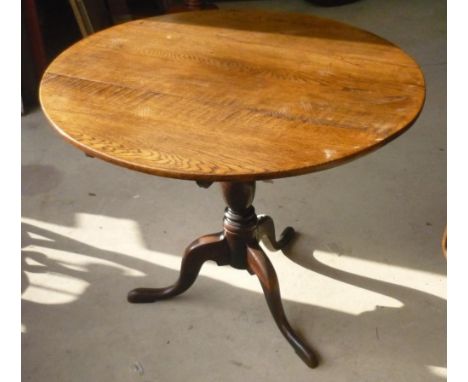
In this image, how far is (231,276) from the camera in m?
1.74

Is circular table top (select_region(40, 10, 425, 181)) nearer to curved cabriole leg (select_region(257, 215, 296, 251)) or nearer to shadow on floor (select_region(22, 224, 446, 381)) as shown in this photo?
curved cabriole leg (select_region(257, 215, 296, 251))

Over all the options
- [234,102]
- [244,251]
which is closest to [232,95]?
[234,102]

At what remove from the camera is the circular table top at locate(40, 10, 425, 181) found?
990 millimetres

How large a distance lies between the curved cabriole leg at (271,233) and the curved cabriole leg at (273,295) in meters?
0.07

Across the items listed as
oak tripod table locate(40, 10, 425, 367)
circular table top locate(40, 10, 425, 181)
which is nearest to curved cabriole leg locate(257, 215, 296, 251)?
oak tripod table locate(40, 10, 425, 367)

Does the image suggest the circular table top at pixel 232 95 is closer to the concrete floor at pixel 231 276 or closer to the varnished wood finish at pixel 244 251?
the varnished wood finish at pixel 244 251

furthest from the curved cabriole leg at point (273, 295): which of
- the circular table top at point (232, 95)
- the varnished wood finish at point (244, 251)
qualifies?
the circular table top at point (232, 95)

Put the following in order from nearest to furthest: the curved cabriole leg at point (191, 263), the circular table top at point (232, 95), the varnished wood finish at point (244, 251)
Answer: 1. the circular table top at point (232, 95)
2. the varnished wood finish at point (244, 251)
3. the curved cabriole leg at point (191, 263)

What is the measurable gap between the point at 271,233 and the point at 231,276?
0.20 meters

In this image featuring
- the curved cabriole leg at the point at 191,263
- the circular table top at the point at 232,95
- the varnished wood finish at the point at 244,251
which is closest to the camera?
the circular table top at the point at 232,95

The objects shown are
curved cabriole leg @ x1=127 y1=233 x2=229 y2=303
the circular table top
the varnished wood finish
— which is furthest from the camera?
curved cabriole leg @ x1=127 y1=233 x2=229 y2=303

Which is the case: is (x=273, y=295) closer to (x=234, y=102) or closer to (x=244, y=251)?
(x=244, y=251)

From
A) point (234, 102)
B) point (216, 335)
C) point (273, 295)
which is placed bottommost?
point (216, 335)

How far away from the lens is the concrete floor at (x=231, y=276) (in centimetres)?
149
